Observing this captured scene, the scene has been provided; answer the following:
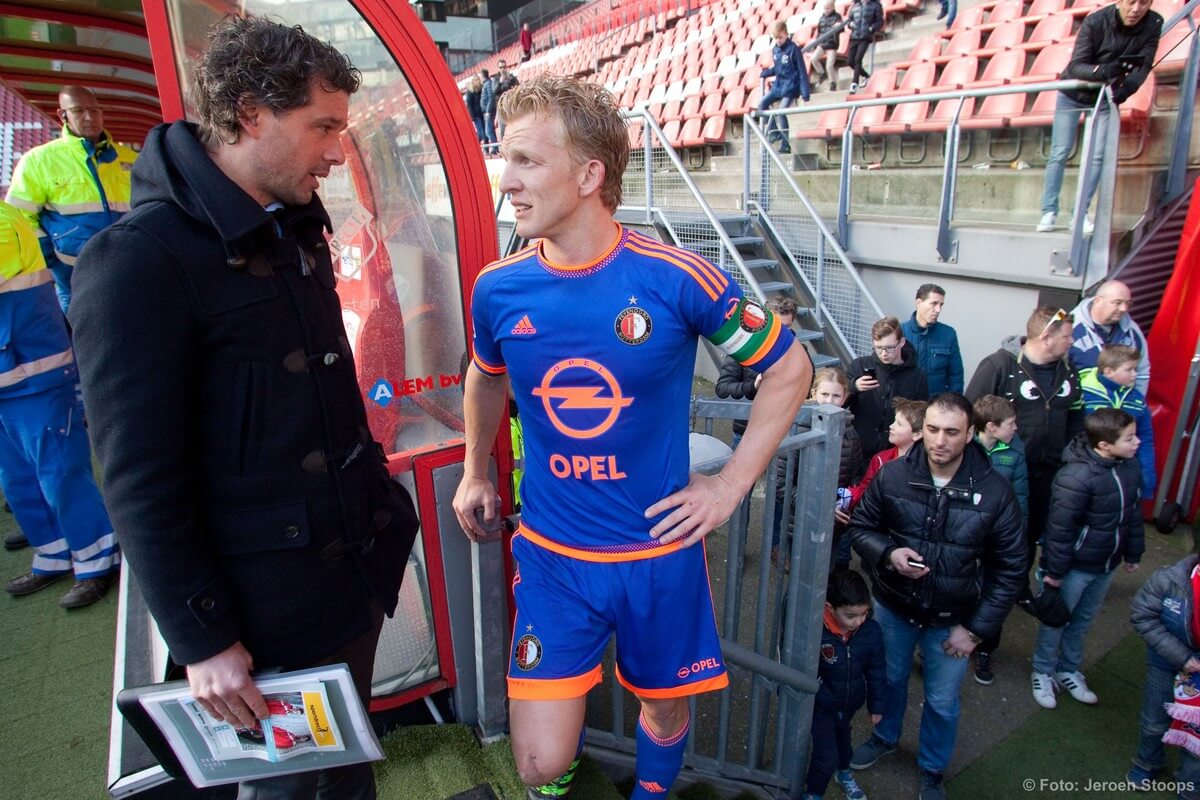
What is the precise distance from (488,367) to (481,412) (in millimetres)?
154

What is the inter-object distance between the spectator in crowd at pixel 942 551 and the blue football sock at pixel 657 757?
126cm

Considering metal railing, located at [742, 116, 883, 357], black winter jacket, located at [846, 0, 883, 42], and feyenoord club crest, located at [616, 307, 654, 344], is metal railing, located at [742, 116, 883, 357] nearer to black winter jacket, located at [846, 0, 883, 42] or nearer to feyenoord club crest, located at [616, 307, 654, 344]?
black winter jacket, located at [846, 0, 883, 42]

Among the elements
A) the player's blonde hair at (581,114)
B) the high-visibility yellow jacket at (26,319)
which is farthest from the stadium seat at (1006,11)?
the high-visibility yellow jacket at (26,319)

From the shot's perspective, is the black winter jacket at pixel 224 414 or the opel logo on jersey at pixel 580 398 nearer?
the black winter jacket at pixel 224 414

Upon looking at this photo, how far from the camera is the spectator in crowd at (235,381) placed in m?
1.17

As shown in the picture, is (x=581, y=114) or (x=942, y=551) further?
(x=942, y=551)

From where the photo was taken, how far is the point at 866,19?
8.95 metres

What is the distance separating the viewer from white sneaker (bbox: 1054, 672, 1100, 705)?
3285 millimetres

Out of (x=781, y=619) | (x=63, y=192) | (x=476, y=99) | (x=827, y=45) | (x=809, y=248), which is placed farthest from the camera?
(x=476, y=99)

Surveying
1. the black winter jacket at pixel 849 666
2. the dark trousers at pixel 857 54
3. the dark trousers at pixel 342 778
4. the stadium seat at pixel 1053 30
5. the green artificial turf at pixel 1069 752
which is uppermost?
the dark trousers at pixel 857 54

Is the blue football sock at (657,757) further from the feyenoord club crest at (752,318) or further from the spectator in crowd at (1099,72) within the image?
the spectator in crowd at (1099,72)

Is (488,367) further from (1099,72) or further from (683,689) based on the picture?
(1099,72)

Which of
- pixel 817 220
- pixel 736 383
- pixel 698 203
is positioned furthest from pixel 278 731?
pixel 698 203

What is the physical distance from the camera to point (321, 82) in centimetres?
133
